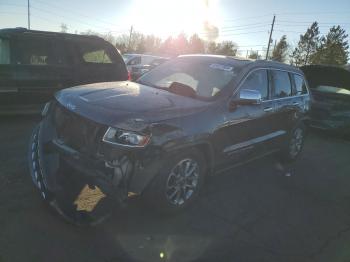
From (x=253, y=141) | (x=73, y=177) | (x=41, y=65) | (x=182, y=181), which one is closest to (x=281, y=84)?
→ (x=253, y=141)

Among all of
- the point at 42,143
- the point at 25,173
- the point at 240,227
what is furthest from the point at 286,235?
the point at 25,173

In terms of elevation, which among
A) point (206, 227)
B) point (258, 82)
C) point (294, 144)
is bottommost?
point (206, 227)

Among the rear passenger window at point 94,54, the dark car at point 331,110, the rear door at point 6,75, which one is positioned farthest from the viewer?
the dark car at point 331,110

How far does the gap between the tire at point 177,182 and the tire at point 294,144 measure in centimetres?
269

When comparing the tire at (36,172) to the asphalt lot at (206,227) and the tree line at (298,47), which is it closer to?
the asphalt lot at (206,227)

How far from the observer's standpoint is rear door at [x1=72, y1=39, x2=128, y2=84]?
24.4ft

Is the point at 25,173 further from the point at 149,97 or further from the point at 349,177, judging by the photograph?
the point at 349,177

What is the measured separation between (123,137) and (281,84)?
3242 millimetres

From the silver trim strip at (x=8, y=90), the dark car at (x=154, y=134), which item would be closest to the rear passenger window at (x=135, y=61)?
the silver trim strip at (x=8, y=90)

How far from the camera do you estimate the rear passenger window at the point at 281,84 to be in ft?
17.6

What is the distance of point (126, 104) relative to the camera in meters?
3.66

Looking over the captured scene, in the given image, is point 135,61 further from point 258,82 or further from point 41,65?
point 258,82

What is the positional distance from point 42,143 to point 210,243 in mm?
2018

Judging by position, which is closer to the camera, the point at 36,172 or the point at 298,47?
the point at 36,172
